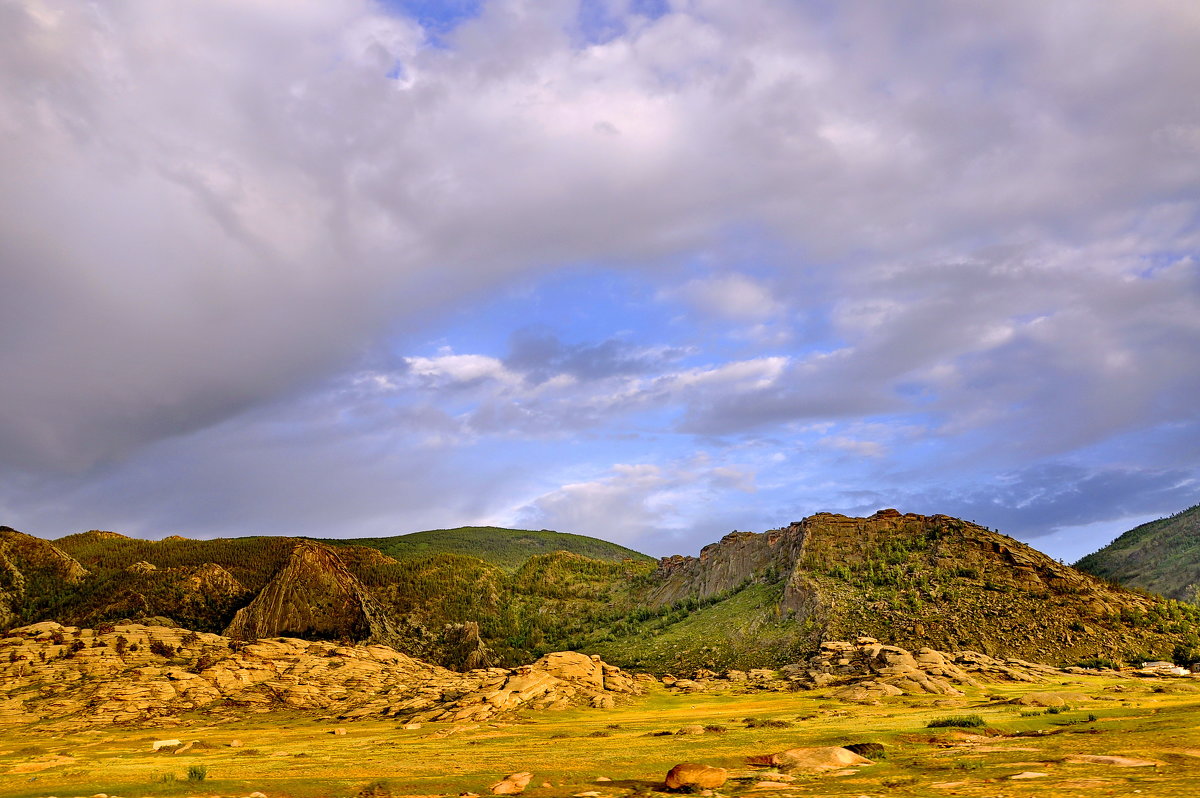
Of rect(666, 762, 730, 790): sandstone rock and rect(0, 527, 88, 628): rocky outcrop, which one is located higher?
rect(0, 527, 88, 628): rocky outcrop

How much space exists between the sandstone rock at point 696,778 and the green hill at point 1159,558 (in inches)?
4918

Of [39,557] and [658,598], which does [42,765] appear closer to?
[658,598]

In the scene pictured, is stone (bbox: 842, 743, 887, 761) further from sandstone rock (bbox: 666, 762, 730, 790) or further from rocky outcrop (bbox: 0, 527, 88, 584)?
rocky outcrop (bbox: 0, 527, 88, 584)

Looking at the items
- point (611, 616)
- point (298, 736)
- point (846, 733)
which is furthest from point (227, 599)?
point (846, 733)

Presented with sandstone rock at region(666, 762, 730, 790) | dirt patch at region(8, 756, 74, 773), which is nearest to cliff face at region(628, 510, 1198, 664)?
dirt patch at region(8, 756, 74, 773)

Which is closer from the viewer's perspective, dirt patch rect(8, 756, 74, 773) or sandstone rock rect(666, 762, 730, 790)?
sandstone rock rect(666, 762, 730, 790)

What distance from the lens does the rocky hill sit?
77500mm

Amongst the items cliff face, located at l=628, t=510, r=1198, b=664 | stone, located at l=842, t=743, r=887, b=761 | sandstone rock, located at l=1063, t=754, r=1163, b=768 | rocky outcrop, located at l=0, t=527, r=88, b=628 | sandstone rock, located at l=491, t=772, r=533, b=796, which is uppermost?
rocky outcrop, located at l=0, t=527, r=88, b=628

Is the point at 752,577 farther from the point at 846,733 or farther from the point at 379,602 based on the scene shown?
the point at 846,733

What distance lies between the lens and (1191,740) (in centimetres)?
2041

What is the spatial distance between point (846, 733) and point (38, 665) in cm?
7009

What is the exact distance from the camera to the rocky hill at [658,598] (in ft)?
254

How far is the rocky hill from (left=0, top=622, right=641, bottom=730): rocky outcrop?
2368cm

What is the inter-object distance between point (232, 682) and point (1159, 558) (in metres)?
164
